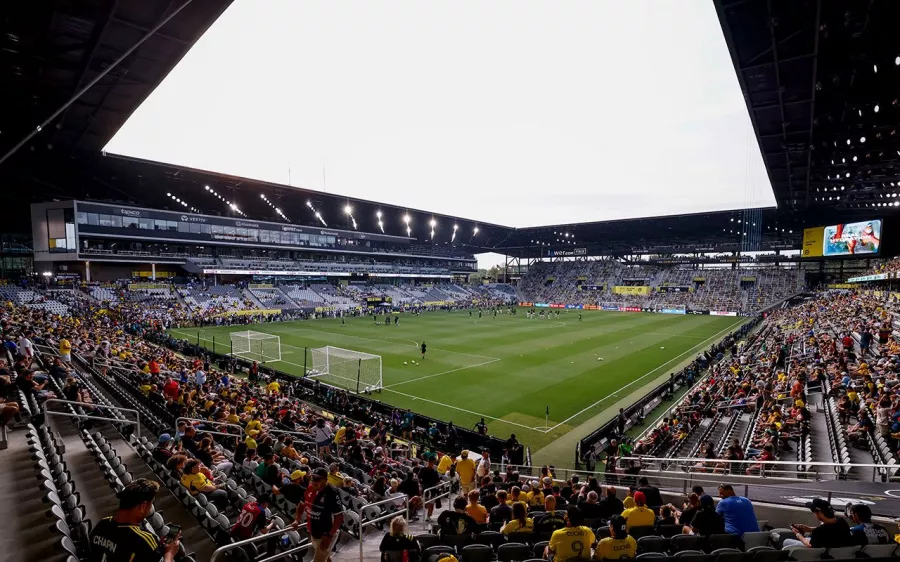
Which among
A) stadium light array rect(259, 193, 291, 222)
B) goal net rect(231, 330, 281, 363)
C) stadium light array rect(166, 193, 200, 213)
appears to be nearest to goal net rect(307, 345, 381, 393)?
goal net rect(231, 330, 281, 363)

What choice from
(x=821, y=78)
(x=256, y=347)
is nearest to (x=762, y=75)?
(x=821, y=78)

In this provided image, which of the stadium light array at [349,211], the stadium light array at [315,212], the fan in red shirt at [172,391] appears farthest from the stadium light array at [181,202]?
the fan in red shirt at [172,391]

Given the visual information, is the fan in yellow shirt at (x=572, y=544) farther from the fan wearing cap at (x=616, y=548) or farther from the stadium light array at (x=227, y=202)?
the stadium light array at (x=227, y=202)

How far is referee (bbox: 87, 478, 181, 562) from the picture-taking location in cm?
274

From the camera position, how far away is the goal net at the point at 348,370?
2145cm

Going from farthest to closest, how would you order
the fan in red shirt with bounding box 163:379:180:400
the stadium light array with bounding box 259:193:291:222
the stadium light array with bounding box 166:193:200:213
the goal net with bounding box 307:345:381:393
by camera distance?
the stadium light array with bounding box 259:193:291:222 → the stadium light array with bounding box 166:193:200:213 → the goal net with bounding box 307:345:381:393 → the fan in red shirt with bounding box 163:379:180:400

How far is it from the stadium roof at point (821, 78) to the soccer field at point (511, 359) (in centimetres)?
1360

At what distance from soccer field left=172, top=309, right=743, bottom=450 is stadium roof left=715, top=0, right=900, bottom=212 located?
1360cm

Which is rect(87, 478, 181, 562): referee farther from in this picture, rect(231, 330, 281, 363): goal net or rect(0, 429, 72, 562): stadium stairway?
rect(231, 330, 281, 363): goal net

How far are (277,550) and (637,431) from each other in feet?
46.5

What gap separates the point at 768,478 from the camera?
823cm

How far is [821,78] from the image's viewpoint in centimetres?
1435

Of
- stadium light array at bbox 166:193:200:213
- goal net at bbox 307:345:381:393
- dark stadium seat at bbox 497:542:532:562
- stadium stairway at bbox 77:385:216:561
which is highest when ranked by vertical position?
stadium light array at bbox 166:193:200:213

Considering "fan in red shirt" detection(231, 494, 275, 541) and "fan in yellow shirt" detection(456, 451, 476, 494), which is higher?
"fan in red shirt" detection(231, 494, 275, 541)
